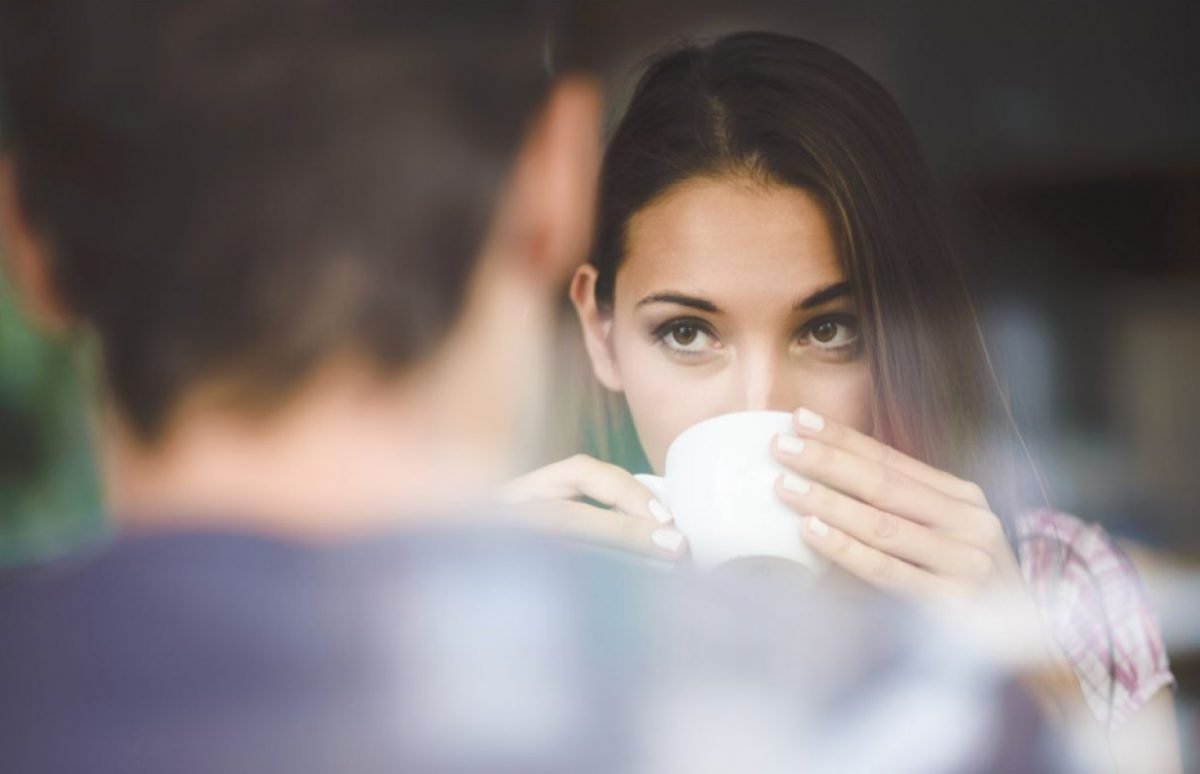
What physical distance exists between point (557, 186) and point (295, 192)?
0.63 ft

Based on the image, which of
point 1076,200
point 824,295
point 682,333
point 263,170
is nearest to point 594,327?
point 682,333

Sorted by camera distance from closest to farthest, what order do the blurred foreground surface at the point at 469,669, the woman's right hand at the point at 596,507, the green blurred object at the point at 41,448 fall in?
the blurred foreground surface at the point at 469,669, the woman's right hand at the point at 596,507, the green blurred object at the point at 41,448

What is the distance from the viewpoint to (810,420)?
822 mm

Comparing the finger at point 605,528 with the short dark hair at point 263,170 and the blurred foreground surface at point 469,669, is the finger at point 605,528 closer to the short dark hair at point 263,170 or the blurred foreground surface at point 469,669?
the blurred foreground surface at point 469,669

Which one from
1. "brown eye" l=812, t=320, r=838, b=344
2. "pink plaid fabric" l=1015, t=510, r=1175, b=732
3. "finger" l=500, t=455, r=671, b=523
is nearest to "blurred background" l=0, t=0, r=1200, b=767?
"pink plaid fabric" l=1015, t=510, r=1175, b=732

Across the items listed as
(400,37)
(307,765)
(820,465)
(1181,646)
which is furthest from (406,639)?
(1181,646)

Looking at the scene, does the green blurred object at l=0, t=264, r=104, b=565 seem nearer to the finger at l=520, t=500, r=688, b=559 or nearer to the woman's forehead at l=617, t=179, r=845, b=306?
the finger at l=520, t=500, r=688, b=559

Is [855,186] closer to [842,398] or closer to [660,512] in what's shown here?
[842,398]

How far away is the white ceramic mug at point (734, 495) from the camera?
79cm

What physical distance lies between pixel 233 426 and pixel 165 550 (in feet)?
0.61

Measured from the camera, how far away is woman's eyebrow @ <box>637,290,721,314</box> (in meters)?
0.87

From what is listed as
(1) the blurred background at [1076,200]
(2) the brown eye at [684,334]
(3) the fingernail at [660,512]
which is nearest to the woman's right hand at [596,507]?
(3) the fingernail at [660,512]

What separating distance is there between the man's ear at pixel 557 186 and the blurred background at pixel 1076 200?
32mm

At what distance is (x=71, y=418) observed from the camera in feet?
3.15
